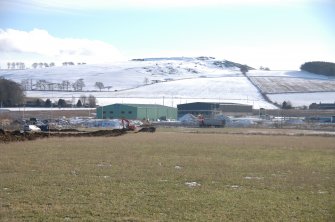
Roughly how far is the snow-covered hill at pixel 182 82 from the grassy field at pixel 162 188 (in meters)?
98.9

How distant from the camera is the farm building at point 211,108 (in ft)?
348

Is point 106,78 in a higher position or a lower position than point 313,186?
higher

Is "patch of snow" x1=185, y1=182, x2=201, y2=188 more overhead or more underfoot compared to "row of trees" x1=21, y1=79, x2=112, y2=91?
more underfoot

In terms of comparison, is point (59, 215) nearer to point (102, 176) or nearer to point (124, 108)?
point (102, 176)

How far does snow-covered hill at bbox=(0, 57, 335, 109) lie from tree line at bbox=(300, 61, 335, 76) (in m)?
2.90

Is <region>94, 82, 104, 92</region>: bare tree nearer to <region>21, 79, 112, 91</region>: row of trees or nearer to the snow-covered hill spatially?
<region>21, 79, 112, 91</region>: row of trees

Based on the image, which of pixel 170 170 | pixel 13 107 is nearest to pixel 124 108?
pixel 13 107

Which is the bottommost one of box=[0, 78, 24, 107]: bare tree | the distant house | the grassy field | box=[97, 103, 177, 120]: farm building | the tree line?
the grassy field

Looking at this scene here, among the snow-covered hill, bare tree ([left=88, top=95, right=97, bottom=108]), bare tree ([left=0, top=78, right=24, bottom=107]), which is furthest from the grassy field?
the snow-covered hill

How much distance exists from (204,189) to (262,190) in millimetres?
1548

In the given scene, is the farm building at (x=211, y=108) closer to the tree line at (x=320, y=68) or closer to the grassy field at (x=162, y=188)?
the tree line at (x=320, y=68)

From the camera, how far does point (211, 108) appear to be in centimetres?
10606

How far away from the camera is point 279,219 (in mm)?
10188

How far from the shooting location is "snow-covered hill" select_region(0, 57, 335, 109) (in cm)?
12938
